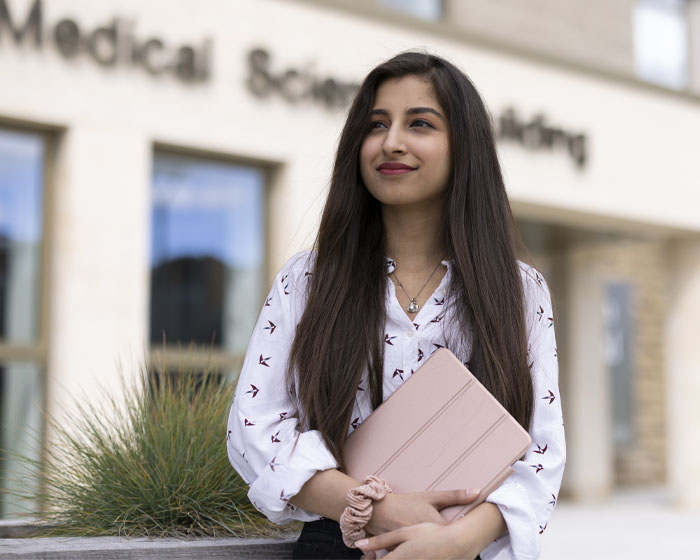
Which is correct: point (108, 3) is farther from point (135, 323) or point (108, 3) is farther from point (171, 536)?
point (171, 536)

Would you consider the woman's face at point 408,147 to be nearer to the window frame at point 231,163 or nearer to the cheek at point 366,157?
the cheek at point 366,157

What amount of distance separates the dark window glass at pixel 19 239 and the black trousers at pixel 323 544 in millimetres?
5352

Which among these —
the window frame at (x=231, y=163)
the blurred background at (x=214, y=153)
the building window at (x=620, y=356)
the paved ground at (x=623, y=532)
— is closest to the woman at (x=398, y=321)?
the blurred background at (x=214, y=153)

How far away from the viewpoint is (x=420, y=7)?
10.1m

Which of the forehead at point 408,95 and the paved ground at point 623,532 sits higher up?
the forehead at point 408,95

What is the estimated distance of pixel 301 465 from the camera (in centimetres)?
199

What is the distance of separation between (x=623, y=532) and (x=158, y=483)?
24.5 ft

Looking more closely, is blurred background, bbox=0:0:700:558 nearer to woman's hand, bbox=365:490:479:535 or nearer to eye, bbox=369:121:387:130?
eye, bbox=369:121:387:130

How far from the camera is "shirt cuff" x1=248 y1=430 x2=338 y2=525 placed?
199 centimetres

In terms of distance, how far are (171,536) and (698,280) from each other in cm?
1049

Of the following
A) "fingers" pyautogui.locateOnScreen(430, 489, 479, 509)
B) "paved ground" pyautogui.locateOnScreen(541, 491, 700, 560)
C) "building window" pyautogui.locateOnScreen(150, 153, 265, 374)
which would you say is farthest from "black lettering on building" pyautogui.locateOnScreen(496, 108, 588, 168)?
"fingers" pyautogui.locateOnScreen(430, 489, 479, 509)

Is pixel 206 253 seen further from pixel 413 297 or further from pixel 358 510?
pixel 358 510

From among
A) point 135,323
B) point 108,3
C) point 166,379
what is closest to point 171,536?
point 166,379

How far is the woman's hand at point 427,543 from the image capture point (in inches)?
72.9
